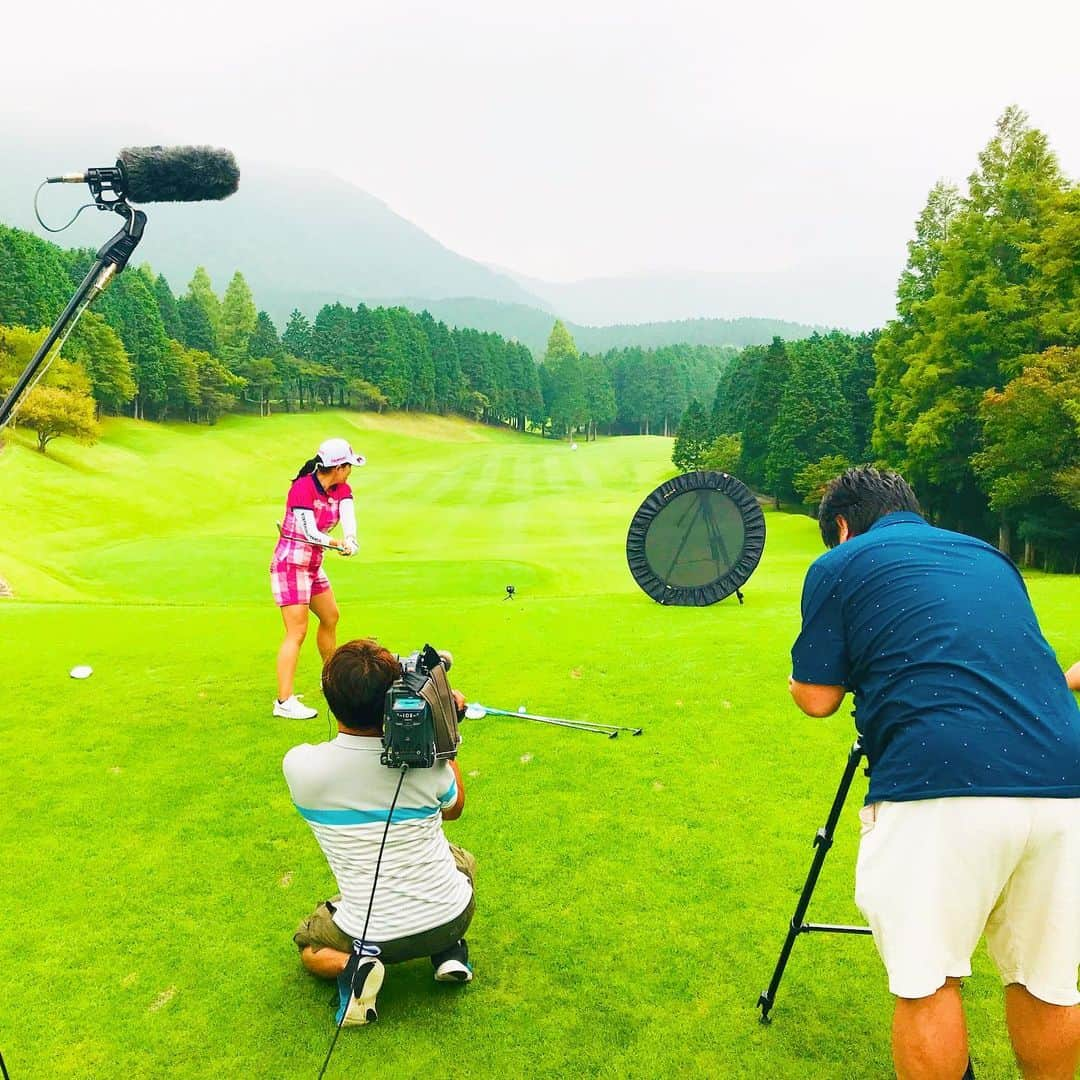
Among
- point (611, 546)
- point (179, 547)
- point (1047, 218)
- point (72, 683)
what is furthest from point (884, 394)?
point (72, 683)

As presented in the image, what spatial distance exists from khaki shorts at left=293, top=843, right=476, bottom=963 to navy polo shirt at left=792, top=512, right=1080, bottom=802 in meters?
1.99

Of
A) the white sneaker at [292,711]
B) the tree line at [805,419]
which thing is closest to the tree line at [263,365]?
the tree line at [805,419]

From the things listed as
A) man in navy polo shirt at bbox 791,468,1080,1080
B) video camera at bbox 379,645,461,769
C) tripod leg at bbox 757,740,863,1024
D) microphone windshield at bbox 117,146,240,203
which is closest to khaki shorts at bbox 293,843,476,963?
video camera at bbox 379,645,461,769

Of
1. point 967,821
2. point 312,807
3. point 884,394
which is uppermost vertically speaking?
point 884,394

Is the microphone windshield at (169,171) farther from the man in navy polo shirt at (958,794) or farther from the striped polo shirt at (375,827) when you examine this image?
the man in navy polo shirt at (958,794)

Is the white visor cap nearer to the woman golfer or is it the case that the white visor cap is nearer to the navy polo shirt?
the woman golfer

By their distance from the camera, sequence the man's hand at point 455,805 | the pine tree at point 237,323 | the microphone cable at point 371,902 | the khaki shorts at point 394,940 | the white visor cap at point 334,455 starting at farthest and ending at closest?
1. the pine tree at point 237,323
2. the white visor cap at point 334,455
3. the man's hand at point 455,805
4. the khaki shorts at point 394,940
5. the microphone cable at point 371,902

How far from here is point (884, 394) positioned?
37438 mm

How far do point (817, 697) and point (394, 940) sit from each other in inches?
82.1

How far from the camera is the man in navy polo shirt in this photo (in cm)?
237

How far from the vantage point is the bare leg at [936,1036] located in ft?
7.87

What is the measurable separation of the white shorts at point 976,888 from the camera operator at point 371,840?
1857mm

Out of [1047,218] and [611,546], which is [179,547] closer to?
[611,546]

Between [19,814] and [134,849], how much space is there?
1.09 m
